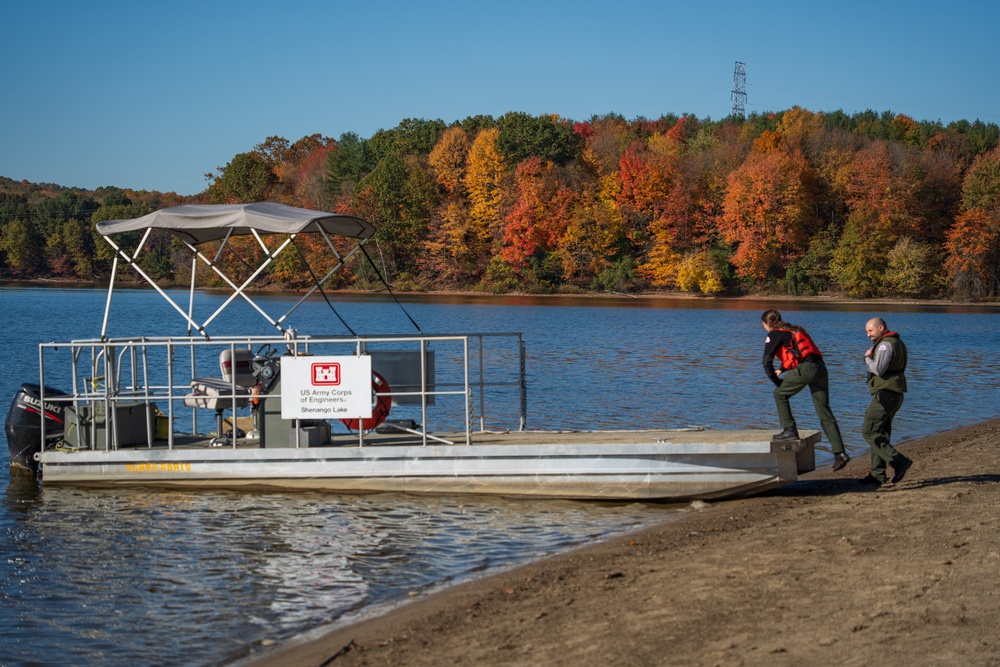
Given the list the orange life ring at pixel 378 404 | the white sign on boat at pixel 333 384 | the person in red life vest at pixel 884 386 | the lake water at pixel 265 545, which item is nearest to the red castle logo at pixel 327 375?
the white sign on boat at pixel 333 384

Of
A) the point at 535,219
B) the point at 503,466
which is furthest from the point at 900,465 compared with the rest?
the point at 535,219

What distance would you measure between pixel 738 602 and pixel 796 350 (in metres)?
4.98

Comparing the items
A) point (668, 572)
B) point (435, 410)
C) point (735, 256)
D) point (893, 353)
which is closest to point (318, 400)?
point (668, 572)

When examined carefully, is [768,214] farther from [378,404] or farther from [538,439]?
[378,404]

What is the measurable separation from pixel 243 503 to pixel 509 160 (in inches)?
3242

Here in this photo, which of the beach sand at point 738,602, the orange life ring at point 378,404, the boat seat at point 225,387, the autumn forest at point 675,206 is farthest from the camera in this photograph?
the autumn forest at point 675,206

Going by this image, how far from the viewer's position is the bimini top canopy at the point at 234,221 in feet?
42.3

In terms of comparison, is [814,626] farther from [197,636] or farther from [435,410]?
[435,410]

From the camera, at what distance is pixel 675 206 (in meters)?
84.1

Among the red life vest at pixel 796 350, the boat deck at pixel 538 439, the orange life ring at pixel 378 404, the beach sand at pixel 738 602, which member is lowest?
the beach sand at pixel 738 602

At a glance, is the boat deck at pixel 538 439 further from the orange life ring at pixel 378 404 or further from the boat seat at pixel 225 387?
the boat seat at pixel 225 387

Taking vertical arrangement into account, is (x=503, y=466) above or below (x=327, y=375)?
below

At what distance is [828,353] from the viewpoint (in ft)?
121

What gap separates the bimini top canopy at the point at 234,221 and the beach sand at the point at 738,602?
5.56m
